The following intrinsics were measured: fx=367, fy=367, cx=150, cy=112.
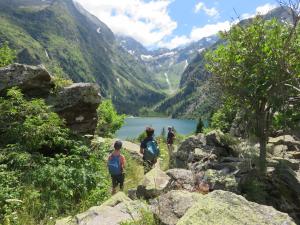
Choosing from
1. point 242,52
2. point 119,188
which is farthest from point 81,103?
point 242,52

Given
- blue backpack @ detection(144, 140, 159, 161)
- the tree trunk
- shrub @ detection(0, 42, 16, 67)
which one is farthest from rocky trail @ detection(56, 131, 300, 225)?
shrub @ detection(0, 42, 16, 67)

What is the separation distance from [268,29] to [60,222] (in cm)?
1228

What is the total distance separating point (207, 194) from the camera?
682 centimetres

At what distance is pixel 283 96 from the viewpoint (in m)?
14.7

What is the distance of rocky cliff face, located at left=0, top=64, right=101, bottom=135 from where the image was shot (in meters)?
16.1

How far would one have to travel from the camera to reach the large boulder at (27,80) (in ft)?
52.1

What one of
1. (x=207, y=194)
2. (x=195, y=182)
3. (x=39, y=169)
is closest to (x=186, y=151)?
(x=195, y=182)

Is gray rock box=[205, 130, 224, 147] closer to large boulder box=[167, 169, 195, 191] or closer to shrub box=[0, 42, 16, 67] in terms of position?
large boulder box=[167, 169, 195, 191]

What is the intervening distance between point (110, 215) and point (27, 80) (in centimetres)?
996

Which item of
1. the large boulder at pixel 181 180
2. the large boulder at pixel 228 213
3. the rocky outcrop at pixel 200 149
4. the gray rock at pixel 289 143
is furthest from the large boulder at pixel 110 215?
the gray rock at pixel 289 143

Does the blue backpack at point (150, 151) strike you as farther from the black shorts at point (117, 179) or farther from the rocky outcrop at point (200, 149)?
the rocky outcrop at point (200, 149)

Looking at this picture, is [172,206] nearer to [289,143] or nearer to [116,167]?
[116,167]

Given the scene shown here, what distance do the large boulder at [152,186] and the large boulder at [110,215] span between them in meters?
1.58

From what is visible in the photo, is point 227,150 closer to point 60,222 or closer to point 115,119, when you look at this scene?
point 60,222
